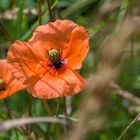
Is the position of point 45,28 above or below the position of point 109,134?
above

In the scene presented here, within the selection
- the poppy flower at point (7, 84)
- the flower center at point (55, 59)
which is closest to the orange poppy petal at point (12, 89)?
the poppy flower at point (7, 84)

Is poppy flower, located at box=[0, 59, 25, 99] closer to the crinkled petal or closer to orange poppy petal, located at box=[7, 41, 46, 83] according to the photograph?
orange poppy petal, located at box=[7, 41, 46, 83]

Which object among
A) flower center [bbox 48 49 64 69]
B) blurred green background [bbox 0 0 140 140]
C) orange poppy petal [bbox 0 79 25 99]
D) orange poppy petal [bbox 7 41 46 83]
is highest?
orange poppy petal [bbox 7 41 46 83]

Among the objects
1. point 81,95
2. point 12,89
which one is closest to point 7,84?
point 12,89

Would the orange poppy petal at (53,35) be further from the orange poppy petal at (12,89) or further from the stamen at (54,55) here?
the orange poppy petal at (12,89)

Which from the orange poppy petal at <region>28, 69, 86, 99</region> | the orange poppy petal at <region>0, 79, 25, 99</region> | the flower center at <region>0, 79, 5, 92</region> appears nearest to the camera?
the orange poppy petal at <region>28, 69, 86, 99</region>

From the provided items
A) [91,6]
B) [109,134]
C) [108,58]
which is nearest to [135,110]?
[109,134]

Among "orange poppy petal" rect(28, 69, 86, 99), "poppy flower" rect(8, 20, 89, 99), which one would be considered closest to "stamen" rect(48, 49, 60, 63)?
"poppy flower" rect(8, 20, 89, 99)

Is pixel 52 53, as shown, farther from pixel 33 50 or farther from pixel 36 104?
pixel 36 104
